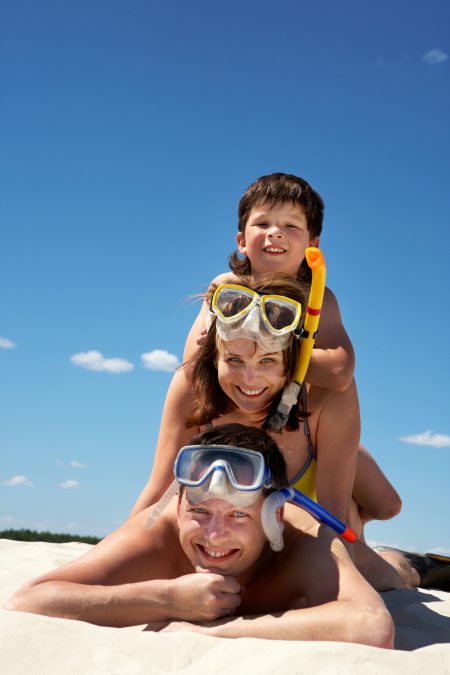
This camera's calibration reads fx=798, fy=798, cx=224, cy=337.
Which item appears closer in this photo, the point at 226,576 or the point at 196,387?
the point at 226,576

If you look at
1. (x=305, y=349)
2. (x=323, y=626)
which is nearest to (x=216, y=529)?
(x=323, y=626)

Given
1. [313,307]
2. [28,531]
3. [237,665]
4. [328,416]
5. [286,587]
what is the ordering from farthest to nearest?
[28,531] → [328,416] → [313,307] → [286,587] → [237,665]

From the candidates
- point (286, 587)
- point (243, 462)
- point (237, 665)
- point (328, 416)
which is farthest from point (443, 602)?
point (237, 665)

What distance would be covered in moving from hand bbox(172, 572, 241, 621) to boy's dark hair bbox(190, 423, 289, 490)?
483 millimetres

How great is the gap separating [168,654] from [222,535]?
637 millimetres

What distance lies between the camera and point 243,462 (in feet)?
10.8

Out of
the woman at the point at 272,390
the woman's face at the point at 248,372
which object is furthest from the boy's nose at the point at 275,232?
the woman's face at the point at 248,372

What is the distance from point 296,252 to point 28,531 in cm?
671

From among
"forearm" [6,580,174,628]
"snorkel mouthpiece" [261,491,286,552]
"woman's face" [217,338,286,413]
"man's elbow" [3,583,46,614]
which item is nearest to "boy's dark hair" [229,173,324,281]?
"woman's face" [217,338,286,413]

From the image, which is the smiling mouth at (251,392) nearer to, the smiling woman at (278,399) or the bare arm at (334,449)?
the smiling woman at (278,399)

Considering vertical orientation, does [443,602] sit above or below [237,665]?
above

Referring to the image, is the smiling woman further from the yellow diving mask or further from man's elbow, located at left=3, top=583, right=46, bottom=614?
man's elbow, located at left=3, top=583, right=46, bottom=614

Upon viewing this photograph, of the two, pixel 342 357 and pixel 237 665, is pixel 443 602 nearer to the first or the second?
pixel 342 357

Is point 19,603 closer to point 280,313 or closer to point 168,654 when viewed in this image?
point 168,654
